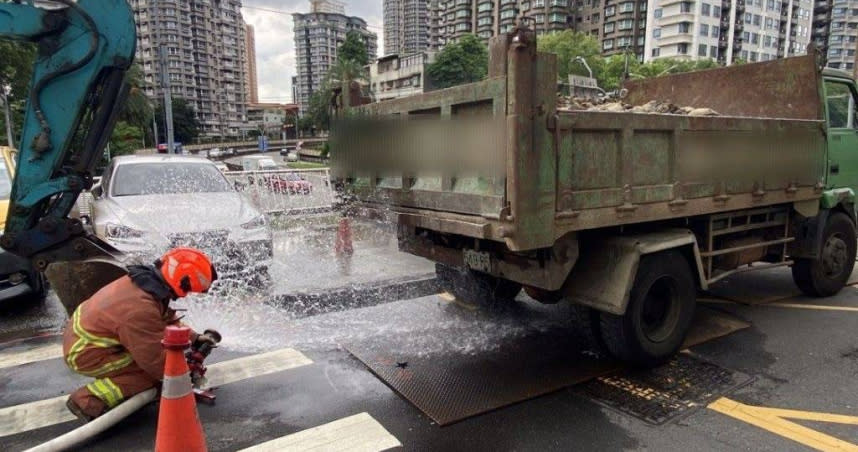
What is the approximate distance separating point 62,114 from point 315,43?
5309 inches

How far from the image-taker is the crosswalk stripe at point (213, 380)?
140 inches

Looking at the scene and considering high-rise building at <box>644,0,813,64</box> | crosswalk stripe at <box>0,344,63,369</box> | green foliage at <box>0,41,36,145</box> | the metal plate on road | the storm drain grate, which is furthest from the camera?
high-rise building at <box>644,0,813,64</box>

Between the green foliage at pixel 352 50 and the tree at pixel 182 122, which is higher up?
the green foliage at pixel 352 50

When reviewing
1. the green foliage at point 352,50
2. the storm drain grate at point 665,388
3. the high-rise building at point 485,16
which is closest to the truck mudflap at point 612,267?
the storm drain grate at point 665,388

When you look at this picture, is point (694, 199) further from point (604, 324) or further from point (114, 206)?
point (114, 206)

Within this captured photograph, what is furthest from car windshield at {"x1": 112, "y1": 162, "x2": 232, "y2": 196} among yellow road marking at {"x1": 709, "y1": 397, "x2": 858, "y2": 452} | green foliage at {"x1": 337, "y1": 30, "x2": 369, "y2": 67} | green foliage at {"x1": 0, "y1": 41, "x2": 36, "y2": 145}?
green foliage at {"x1": 337, "y1": 30, "x2": 369, "y2": 67}

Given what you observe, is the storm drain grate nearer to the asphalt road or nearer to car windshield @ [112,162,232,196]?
the asphalt road

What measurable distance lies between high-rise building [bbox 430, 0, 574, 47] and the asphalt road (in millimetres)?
89902

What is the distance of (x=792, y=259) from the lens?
6.03 meters

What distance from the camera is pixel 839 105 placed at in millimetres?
6062

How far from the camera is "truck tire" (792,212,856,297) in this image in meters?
6.11

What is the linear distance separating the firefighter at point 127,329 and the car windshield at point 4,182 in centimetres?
409

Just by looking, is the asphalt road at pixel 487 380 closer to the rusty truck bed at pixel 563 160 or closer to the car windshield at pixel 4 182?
the rusty truck bed at pixel 563 160

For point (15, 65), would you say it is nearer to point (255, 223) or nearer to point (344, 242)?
point (344, 242)
